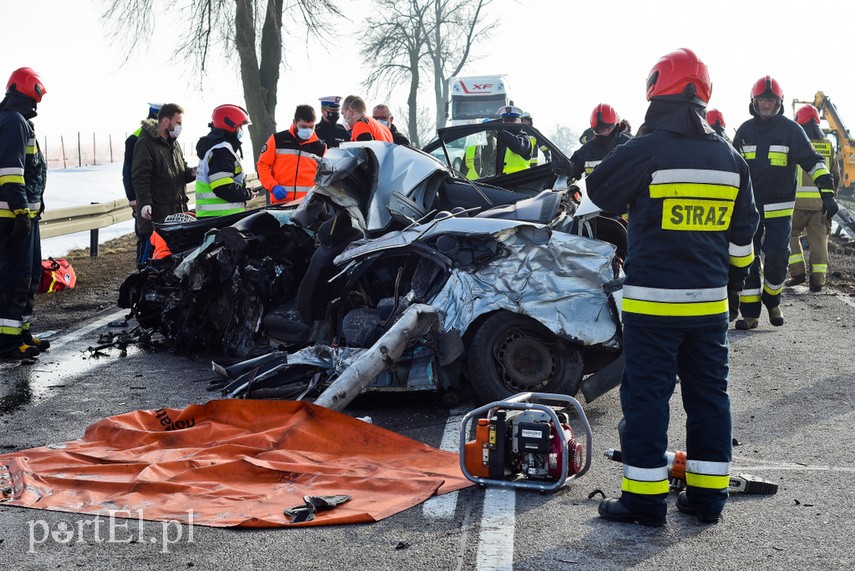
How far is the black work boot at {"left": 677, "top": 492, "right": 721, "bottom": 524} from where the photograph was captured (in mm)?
4223

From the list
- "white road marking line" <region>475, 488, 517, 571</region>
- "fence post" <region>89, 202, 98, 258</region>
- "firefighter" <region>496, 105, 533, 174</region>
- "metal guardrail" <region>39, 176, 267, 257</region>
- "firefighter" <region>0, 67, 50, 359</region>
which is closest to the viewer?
"white road marking line" <region>475, 488, 517, 571</region>

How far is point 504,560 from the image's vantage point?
3.75 metres

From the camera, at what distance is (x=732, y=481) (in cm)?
459

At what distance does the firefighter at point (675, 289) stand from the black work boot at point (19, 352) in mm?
5544

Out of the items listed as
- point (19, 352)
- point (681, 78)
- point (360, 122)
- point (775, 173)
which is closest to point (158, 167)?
point (360, 122)

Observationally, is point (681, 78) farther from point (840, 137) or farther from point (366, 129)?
point (840, 137)

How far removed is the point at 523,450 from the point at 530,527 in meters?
0.55

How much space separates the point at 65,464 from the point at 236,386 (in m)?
1.52

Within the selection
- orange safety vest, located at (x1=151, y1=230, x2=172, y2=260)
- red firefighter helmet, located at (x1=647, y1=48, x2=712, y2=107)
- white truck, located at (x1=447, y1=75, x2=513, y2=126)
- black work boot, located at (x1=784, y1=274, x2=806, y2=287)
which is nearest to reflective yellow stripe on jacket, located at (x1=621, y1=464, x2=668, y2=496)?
red firefighter helmet, located at (x1=647, y1=48, x2=712, y2=107)

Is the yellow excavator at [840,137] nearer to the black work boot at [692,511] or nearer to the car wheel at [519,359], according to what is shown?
the car wheel at [519,359]

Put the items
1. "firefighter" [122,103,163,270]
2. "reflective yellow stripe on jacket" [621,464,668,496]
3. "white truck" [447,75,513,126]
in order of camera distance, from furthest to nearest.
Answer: "white truck" [447,75,513,126] → "firefighter" [122,103,163,270] → "reflective yellow stripe on jacket" [621,464,668,496]

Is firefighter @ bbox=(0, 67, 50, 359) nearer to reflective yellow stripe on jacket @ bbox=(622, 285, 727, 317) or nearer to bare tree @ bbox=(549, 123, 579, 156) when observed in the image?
reflective yellow stripe on jacket @ bbox=(622, 285, 727, 317)

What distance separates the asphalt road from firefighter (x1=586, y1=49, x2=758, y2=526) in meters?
0.20

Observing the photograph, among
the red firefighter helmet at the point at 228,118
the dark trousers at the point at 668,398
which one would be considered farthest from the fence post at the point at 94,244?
the dark trousers at the point at 668,398
